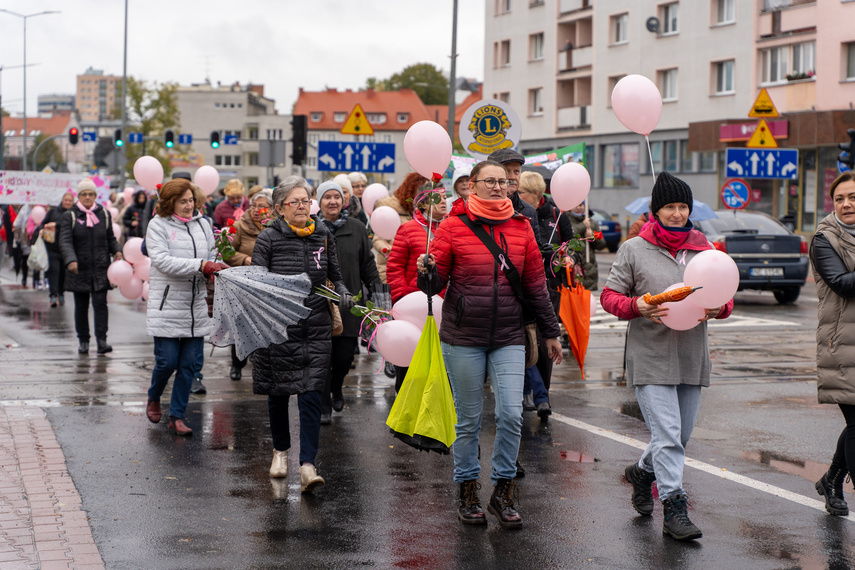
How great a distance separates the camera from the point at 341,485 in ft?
22.1

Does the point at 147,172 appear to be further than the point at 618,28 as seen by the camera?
No

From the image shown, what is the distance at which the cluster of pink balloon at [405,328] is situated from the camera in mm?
6750

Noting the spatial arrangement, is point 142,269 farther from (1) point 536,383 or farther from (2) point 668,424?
(2) point 668,424

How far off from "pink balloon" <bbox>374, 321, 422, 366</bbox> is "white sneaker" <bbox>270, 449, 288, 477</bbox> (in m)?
0.93

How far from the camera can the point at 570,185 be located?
834cm

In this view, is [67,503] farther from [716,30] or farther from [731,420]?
[716,30]

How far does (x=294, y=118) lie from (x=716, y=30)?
2624 centimetres

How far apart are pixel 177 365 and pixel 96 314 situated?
4618 millimetres

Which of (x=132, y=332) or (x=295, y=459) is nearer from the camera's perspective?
(x=295, y=459)

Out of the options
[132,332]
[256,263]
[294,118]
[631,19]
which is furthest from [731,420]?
[631,19]

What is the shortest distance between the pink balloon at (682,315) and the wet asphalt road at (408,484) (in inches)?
43.5

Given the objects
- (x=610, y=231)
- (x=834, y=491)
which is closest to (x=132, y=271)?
(x=834, y=491)

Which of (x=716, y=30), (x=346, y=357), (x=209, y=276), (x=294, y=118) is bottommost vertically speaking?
(x=346, y=357)

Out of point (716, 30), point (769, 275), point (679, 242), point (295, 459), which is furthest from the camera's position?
point (716, 30)
